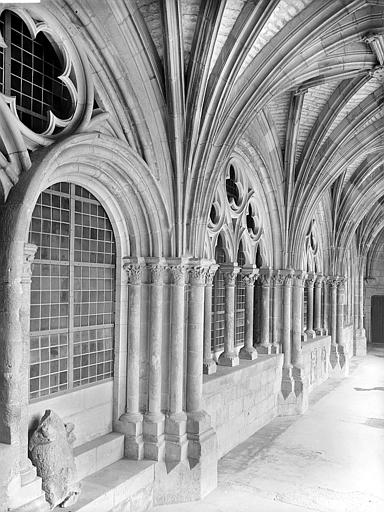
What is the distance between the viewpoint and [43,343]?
611cm

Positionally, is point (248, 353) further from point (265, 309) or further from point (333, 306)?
point (333, 306)

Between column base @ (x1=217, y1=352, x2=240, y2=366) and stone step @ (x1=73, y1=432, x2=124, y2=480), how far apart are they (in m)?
3.48

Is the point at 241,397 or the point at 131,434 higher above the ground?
the point at 131,434

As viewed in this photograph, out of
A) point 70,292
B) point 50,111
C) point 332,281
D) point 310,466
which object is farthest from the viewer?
point 332,281

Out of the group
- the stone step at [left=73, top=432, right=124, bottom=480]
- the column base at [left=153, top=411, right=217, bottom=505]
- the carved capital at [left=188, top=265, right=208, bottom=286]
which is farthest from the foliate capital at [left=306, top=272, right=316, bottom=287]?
the stone step at [left=73, top=432, right=124, bottom=480]

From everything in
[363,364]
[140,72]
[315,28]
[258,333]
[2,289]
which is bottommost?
[363,364]

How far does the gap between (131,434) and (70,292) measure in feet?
7.47

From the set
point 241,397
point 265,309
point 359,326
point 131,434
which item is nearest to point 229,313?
point 241,397

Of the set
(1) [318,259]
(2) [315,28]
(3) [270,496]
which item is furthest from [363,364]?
(2) [315,28]

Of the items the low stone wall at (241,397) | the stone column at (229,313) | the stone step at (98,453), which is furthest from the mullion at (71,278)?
the stone column at (229,313)

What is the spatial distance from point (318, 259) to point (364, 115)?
6.38 metres

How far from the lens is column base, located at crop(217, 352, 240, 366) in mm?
10172

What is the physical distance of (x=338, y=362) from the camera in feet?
56.9

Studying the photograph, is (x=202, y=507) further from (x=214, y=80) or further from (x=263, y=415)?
(x=214, y=80)
